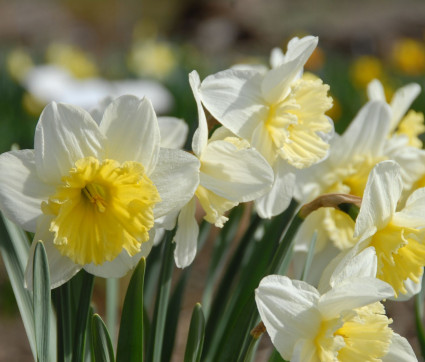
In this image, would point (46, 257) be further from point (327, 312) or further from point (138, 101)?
point (327, 312)

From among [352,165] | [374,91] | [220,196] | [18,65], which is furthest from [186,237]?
[18,65]

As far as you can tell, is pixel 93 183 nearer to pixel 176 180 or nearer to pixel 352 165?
pixel 176 180

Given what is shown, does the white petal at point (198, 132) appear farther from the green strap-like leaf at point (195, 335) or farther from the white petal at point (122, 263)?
the green strap-like leaf at point (195, 335)

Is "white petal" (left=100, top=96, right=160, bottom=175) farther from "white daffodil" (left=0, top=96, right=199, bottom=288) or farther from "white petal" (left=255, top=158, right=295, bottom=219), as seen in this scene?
"white petal" (left=255, top=158, right=295, bottom=219)

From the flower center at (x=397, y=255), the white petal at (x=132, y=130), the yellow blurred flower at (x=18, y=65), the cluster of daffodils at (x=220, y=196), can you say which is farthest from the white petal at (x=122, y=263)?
the yellow blurred flower at (x=18, y=65)

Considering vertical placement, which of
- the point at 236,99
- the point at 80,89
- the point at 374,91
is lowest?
the point at 80,89

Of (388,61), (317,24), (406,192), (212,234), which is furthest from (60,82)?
(317,24)
